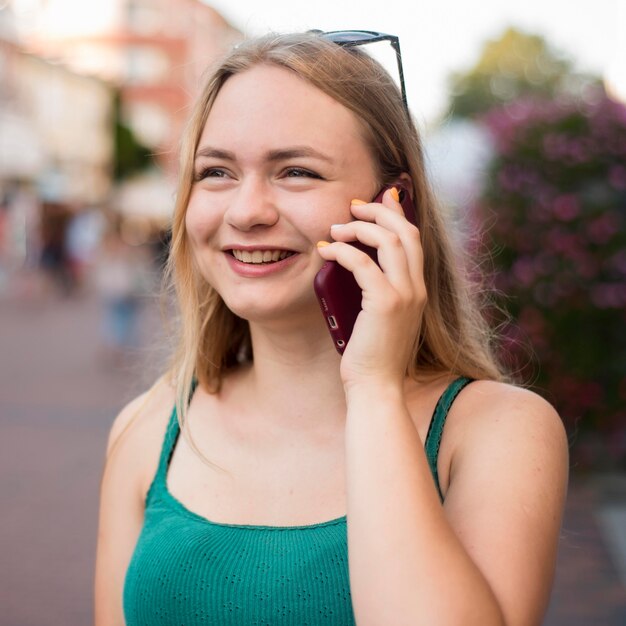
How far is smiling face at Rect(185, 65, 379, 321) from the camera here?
6.27 feet

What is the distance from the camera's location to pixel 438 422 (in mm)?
1898

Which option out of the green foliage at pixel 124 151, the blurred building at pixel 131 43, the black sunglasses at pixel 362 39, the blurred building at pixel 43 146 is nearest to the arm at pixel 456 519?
the black sunglasses at pixel 362 39

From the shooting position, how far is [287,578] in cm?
183

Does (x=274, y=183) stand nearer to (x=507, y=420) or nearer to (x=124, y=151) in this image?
(x=507, y=420)

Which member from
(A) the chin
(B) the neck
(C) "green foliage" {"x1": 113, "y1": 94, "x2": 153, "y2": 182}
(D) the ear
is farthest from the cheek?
(C) "green foliage" {"x1": 113, "y1": 94, "x2": 153, "y2": 182}

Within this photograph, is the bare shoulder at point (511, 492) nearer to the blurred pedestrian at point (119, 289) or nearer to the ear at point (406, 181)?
the ear at point (406, 181)

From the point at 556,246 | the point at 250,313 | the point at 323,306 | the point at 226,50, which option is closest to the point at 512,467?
the point at 323,306

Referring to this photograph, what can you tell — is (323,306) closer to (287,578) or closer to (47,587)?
(287,578)

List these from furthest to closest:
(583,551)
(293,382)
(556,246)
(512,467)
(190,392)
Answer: (556,246) → (583,551) → (190,392) → (293,382) → (512,467)

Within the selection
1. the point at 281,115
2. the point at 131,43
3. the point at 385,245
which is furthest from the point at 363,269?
the point at 131,43

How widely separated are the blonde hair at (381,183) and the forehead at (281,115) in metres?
0.02

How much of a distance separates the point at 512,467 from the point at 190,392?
93 centimetres

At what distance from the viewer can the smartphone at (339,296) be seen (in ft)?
6.06

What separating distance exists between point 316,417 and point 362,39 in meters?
0.86
